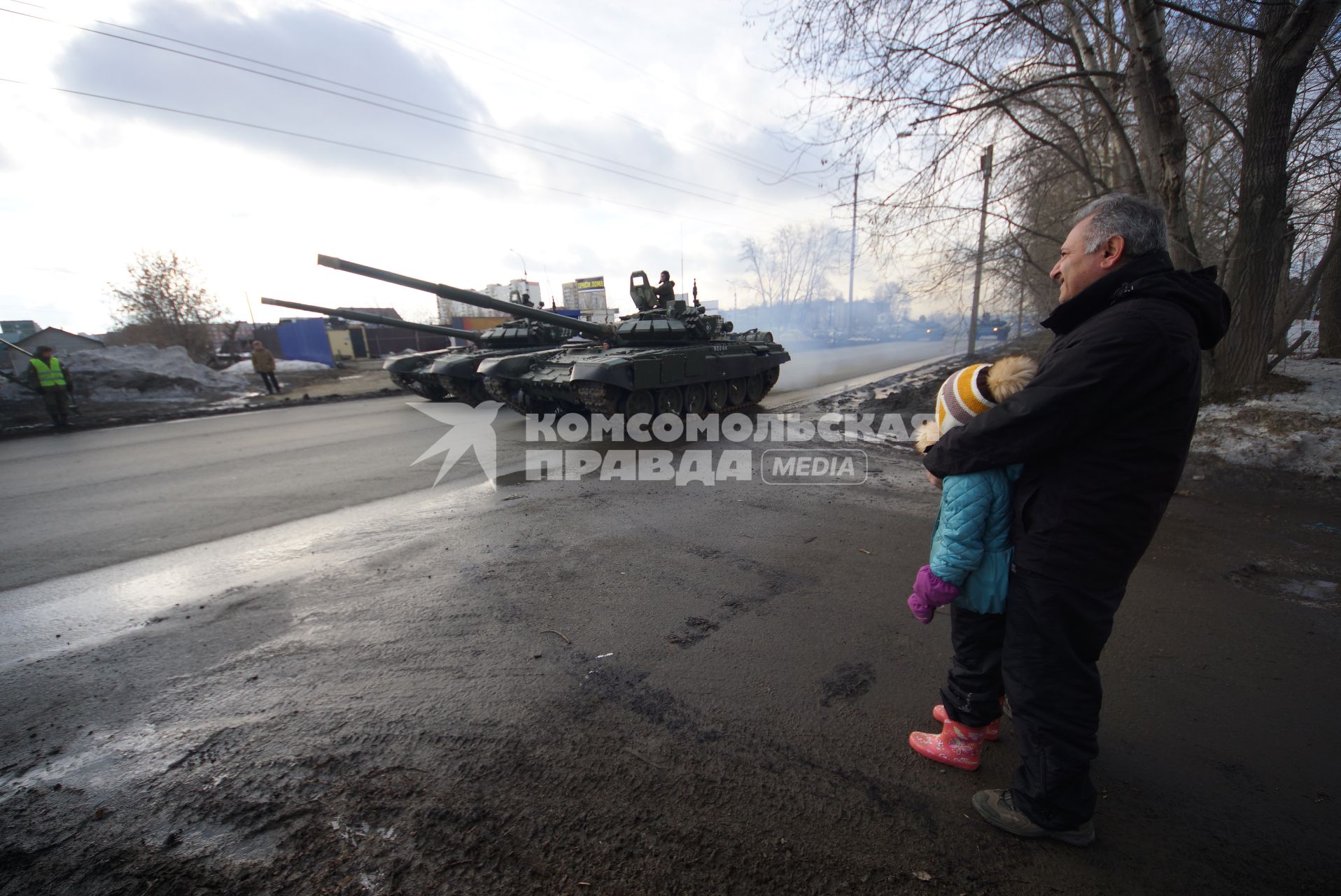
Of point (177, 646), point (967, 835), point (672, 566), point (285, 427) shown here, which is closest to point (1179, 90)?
point (672, 566)

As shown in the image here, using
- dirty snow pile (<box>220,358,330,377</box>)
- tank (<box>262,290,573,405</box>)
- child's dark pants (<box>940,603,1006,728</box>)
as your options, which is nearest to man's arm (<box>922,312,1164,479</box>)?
child's dark pants (<box>940,603,1006,728</box>)

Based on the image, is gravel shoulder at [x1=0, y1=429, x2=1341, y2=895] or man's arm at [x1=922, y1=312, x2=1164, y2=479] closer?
man's arm at [x1=922, y1=312, x2=1164, y2=479]

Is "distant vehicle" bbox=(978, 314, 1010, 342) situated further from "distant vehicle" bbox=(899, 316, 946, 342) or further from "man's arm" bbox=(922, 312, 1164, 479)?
"man's arm" bbox=(922, 312, 1164, 479)

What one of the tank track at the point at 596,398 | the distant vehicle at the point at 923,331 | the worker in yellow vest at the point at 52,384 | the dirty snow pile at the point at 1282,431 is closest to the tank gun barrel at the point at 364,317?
the worker in yellow vest at the point at 52,384

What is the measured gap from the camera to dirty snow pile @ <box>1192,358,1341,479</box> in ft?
17.2

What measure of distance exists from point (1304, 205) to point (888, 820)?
1466 centimetres

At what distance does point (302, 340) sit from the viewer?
26375 millimetres

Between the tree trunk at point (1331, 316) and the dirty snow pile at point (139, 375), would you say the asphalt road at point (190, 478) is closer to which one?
the dirty snow pile at point (139, 375)

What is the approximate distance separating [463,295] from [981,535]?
8.75m

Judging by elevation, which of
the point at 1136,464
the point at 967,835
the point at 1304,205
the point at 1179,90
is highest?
the point at 1179,90

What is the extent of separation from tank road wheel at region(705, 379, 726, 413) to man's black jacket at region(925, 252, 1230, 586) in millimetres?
8674

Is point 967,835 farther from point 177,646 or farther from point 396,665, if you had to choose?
point 177,646

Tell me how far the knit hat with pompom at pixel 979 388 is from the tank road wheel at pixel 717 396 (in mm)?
8353

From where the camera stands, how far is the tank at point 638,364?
27.6 feet
